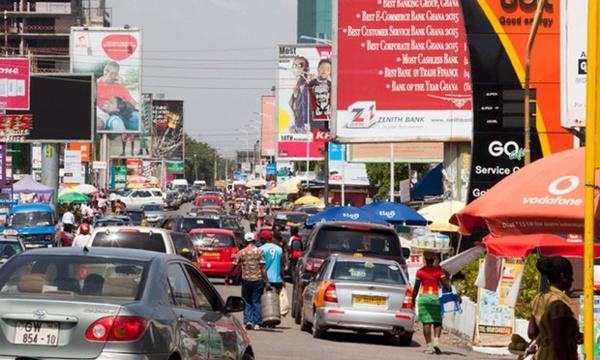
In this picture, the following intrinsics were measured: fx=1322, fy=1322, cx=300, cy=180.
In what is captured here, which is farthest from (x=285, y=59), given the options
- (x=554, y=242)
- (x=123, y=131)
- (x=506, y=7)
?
(x=554, y=242)

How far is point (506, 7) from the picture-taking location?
31.5 m

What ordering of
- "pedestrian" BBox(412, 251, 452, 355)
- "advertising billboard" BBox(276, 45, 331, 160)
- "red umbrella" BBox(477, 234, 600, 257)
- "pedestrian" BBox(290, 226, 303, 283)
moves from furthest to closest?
"advertising billboard" BBox(276, 45, 331, 160), "pedestrian" BBox(290, 226, 303, 283), "pedestrian" BBox(412, 251, 452, 355), "red umbrella" BBox(477, 234, 600, 257)

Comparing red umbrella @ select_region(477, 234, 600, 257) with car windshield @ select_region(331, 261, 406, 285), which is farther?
car windshield @ select_region(331, 261, 406, 285)

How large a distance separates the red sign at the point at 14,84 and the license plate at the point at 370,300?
52.4m

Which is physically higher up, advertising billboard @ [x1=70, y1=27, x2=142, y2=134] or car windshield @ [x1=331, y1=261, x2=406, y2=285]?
advertising billboard @ [x1=70, y1=27, x2=142, y2=134]

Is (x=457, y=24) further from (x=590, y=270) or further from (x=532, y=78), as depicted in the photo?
(x=590, y=270)

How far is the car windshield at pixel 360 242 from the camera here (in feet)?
82.5

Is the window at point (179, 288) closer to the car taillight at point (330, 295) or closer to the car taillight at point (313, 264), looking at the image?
the car taillight at point (330, 295)

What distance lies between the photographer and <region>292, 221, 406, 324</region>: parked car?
2509cm

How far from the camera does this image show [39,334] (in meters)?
9.66

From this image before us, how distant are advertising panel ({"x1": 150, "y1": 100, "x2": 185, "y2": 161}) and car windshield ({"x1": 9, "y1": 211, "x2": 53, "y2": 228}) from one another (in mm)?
143692

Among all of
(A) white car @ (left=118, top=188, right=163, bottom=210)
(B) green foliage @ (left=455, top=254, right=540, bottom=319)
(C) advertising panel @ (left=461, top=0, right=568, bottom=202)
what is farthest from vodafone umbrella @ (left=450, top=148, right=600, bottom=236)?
(A) white car @ (left=118, top=188, right=163, bottom=210)

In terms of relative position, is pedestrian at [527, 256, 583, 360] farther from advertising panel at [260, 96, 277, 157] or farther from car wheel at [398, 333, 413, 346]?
advertising panel at [260, 96, 277, 157]

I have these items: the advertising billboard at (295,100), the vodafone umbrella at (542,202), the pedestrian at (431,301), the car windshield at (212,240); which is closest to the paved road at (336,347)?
the pedestrian at (431,301)
